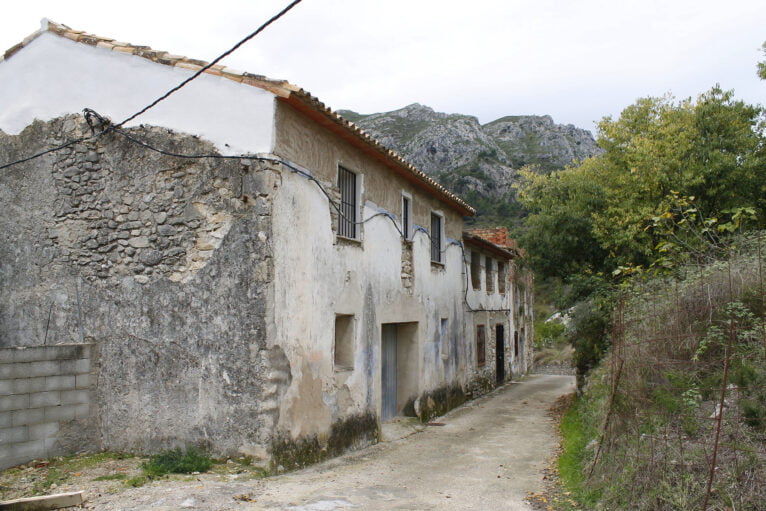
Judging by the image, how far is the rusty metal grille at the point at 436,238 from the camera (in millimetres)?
13969

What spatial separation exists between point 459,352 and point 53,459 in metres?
10.1

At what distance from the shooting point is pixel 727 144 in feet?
47.8

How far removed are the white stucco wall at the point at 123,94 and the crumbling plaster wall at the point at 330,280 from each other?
49 centimetres

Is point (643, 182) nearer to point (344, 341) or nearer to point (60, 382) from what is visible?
point (344, 341)

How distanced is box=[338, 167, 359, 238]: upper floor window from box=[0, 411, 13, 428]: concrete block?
5.15 m

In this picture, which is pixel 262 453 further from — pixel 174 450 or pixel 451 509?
pixel 451 509

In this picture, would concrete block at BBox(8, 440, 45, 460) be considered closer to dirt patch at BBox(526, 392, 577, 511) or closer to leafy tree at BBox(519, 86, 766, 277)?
dirt patch at BBox(526, 392, 577, 511)

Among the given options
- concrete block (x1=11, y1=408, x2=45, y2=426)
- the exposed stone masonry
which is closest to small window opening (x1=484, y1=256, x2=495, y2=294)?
the exposed stone masonry

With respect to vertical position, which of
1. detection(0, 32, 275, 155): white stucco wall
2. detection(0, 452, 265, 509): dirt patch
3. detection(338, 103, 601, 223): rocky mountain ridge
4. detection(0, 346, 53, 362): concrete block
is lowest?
detection(0, 452, 265, 509): dirt patch

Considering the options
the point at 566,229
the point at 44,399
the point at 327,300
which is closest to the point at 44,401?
the point at 44,399

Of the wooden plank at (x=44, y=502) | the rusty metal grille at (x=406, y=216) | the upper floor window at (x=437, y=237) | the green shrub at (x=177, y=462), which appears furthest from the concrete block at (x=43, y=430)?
the upper floor window at (x=437, y=237)

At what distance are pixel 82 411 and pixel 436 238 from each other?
8844 millimetres

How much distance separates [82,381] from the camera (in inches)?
310

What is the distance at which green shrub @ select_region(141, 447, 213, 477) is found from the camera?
272 inches
